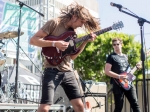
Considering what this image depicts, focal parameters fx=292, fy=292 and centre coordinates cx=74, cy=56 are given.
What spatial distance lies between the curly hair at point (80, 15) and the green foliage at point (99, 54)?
56.7 ft

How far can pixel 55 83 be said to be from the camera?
323 centimetres

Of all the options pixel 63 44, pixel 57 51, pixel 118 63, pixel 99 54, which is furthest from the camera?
pixel 99 54

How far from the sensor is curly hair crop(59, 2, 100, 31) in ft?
10.9

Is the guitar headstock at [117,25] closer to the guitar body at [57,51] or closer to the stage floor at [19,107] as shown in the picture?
the guitar body at [57,51]

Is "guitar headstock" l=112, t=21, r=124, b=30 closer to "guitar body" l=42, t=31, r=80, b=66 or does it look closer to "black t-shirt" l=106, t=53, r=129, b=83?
"guitar body" l=42, t=31, r=80, b=66

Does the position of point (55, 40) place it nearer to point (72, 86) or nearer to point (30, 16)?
point (72, 86)

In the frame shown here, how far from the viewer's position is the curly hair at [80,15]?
334 cm

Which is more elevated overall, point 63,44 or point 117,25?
point 117,25

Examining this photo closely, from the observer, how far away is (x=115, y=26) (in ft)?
12.0

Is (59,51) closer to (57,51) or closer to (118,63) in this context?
(57,51)

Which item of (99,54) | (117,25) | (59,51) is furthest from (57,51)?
(99,54)

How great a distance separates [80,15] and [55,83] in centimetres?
82

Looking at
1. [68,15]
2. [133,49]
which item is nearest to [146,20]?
[68,15]

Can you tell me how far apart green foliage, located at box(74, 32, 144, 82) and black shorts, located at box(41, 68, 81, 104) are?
1748 centimetres
